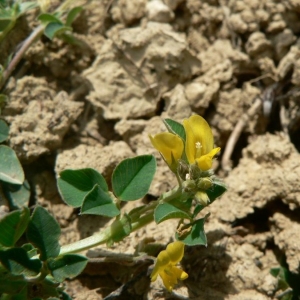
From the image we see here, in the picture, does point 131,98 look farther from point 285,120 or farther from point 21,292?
point 21,292

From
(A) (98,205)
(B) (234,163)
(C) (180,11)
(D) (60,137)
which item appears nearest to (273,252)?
(B) (234,163)

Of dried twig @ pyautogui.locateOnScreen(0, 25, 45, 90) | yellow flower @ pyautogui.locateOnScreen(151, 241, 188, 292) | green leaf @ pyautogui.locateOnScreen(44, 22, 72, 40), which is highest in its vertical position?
green leaf @ pyautogui.locateOnScreen(44, 22, 72, 40)

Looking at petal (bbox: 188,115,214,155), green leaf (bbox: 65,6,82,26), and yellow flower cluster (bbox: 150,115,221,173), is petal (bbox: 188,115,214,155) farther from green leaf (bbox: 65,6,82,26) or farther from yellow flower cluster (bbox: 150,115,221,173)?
green leaf (bbox: 65,6,82,26)

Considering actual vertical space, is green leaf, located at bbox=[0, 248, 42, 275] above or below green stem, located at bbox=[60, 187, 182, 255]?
above

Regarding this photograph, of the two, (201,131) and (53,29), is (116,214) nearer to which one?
(201,131)

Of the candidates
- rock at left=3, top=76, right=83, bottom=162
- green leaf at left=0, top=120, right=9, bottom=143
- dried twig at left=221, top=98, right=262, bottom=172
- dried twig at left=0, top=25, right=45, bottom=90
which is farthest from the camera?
dried twig at left=221, top=98, right=262, bottom=172

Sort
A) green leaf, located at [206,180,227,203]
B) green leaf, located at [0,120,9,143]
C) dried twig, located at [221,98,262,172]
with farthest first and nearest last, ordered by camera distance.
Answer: dried twig, located at [221,98,262,172] < green leaf, located at [0,120,9,143] < green leaf, located at [206,180,227,203]

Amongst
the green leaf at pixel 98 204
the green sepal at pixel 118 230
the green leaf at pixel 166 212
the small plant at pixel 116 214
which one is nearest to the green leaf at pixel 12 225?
the small plant at pixel 116 214

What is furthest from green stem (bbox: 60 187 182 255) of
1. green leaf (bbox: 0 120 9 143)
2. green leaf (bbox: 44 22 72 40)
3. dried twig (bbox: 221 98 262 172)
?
green leaf (bbox: 44 22 72 40)
